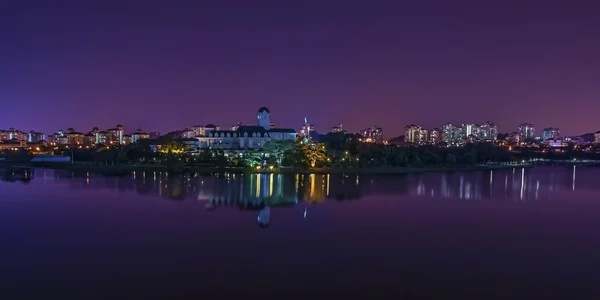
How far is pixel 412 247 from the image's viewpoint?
786cm

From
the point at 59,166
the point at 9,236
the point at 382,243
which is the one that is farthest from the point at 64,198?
the point at 59,166

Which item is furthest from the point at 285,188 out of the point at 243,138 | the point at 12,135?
the point at 12,135

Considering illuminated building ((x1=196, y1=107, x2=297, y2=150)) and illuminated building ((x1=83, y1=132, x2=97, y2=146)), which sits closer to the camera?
illuminated building ((x1=196, y1=107, x2=297, y2=150))

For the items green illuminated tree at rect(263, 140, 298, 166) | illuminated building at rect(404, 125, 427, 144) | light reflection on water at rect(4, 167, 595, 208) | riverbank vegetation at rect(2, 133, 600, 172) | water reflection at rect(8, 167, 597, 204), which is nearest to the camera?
water reflection at rect(8, 167, 597, 204)

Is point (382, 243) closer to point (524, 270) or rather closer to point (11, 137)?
point (524, 270)

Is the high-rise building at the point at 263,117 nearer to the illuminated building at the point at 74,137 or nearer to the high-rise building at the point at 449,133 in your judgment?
the illuminated building at the point at 74,137

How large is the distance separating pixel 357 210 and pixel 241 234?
389 centimetres

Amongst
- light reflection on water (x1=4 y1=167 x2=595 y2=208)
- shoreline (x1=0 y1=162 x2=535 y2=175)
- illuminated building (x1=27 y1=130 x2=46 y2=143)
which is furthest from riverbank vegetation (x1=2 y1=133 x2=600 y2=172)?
illuminated building (x1=27 y1=130 x2=46 y2=143)

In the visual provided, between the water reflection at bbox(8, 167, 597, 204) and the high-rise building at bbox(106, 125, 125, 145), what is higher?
the high-rise building at bbox(106, 125, 125, 145)

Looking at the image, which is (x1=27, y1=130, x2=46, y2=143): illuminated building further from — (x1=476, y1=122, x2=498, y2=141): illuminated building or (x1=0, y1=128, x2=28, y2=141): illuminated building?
(x1=476, y1=122, x2=498, y2=141): illuminated building

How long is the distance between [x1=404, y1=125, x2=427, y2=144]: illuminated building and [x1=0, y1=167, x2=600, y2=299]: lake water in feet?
210

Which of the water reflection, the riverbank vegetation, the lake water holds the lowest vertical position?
the lake water

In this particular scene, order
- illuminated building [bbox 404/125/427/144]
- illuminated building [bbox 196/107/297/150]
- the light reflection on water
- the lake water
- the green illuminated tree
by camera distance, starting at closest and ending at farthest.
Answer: the lake water
the light reflection on water
the green illuminated tree
illuminated building [bbox 196/107/297/150]
illuminated building [bbox 404/125/427/144]

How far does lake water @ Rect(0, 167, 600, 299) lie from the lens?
587cm
